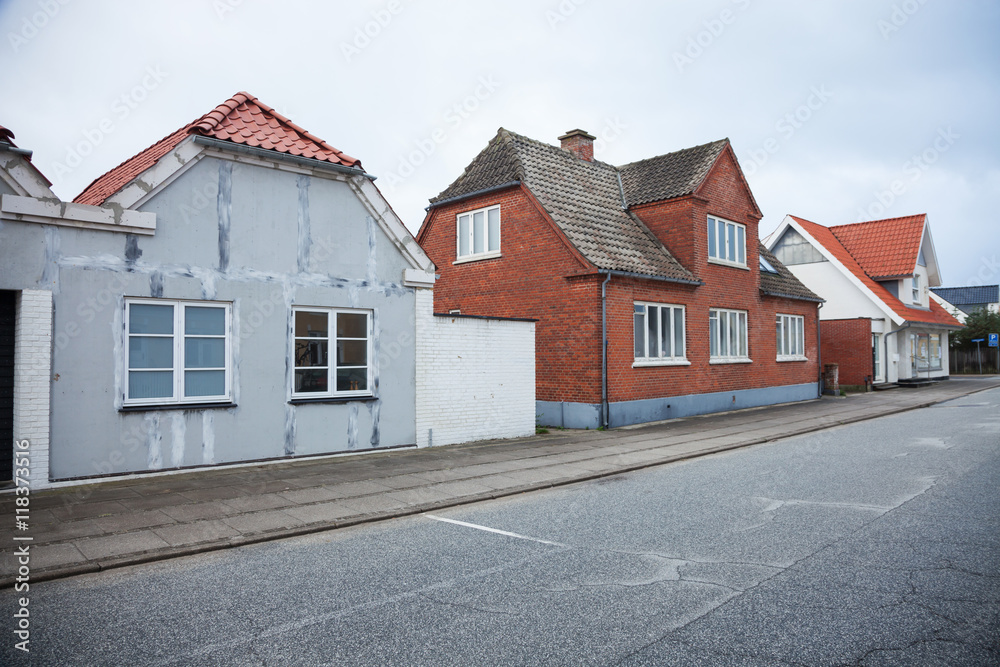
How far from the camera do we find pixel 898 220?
3700cm

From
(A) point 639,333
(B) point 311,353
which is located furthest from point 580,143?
(B) point 311,353

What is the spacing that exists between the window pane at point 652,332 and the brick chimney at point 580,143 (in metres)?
6.69

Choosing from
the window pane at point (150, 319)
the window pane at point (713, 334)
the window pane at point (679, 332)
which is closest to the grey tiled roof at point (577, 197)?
the window pane at point (679, 332)

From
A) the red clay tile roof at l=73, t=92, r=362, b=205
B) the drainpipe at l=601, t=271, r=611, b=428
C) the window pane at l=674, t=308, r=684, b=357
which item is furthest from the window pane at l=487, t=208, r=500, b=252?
the red clay tile roof at l=73, t=92, r=362, b=205

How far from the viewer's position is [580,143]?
22.9 metres

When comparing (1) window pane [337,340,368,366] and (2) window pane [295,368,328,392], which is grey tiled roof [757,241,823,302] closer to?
(1) window pane [337,340,368,366]

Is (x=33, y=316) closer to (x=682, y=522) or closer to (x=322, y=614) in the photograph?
(x=322, y=614)

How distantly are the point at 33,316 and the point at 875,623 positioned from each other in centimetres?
982

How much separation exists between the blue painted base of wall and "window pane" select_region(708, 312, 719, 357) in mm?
1267

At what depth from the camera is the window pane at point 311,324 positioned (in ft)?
37.9

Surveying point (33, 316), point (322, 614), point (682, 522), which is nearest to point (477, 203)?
point (33, 316)

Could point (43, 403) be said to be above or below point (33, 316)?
below

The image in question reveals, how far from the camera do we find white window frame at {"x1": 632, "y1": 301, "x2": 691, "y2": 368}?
18.0 m

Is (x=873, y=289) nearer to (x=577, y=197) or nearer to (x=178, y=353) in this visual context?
(x=577, y=197)
